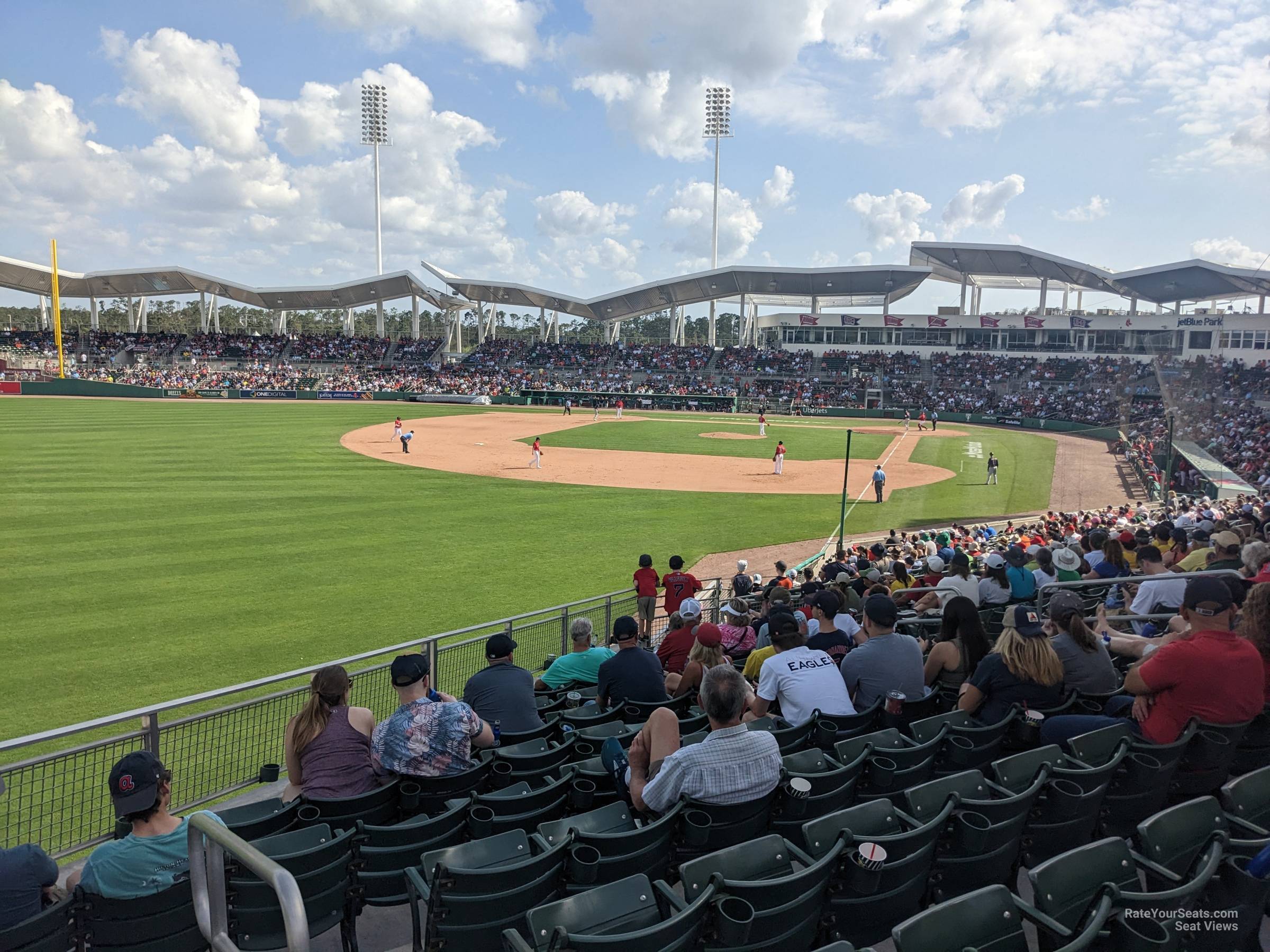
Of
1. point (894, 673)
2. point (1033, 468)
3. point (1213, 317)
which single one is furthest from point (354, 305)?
point (894, 673)

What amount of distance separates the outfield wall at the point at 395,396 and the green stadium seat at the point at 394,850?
196ft

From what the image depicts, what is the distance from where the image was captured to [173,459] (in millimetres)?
30547

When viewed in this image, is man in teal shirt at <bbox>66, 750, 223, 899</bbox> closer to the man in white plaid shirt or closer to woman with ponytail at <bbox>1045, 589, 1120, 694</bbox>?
the man in white plaid shirt

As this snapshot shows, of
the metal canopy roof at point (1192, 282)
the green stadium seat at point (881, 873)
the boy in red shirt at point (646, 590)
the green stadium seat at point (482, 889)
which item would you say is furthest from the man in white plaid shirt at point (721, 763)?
the metal canopy roof at point (1192, 282)

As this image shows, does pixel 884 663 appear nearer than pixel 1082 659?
No

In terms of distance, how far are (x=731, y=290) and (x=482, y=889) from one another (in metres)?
79.2

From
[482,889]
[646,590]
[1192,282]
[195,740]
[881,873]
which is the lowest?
[195,740]

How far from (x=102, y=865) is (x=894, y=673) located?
509 centimetres

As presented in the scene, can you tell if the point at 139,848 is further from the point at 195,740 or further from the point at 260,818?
the point at 195,740

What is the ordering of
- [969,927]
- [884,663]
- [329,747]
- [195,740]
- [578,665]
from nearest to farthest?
[969,927], [329,747], [884,663], [578,665], [195,740]

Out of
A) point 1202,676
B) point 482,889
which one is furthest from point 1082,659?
point 482,889

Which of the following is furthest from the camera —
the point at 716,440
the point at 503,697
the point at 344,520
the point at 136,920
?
the point at 716,440

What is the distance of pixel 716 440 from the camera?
46375 millimetres

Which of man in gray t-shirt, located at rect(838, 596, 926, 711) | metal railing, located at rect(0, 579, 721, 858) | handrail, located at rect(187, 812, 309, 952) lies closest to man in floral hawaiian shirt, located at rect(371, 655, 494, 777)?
metal railing, located at rect(0, 579, 721, 858)
